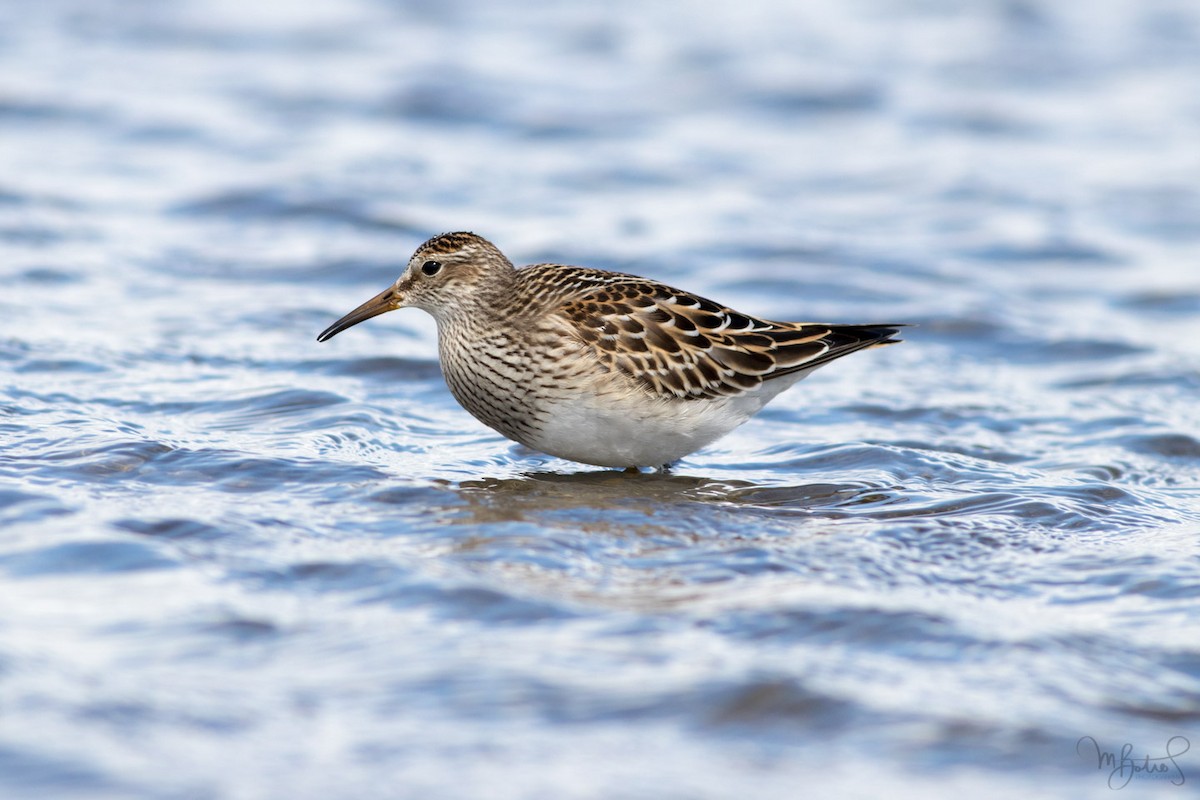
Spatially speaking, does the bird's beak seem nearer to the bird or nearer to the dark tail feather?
the bird

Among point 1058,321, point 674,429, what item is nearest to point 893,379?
point 1058,321

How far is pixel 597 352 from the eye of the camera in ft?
25.6

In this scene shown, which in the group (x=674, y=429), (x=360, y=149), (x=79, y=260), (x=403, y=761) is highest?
(x=360, y=149)

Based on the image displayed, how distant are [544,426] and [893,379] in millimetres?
3499

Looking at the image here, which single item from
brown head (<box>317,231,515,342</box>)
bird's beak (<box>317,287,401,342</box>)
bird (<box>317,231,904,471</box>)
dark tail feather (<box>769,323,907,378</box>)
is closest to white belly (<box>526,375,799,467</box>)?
bird (<box>317,231,904,471</box>)

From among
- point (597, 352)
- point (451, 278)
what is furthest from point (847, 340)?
point (451, 278)

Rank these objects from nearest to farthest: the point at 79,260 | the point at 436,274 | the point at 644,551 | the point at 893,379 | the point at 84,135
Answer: the point at 644,551 < the point at 436,274 < the point at 893,379 < the point at 79,260 < the point at 84,135

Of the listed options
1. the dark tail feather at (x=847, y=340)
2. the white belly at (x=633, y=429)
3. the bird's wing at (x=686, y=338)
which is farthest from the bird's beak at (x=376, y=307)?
the dark tail feather at (x=847, y=340)

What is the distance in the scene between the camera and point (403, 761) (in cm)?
488

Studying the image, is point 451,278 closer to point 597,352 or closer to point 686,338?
point 597,352

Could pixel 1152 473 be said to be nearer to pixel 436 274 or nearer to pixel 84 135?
pixel 436 274

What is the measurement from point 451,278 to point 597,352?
0.99m

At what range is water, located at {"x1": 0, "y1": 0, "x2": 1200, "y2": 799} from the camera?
5.15 m

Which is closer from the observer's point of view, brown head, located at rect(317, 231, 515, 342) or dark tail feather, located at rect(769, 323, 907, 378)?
brown head, located at rect(317, 231, 515, 342)
